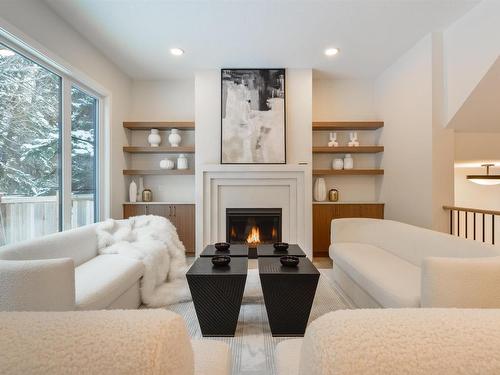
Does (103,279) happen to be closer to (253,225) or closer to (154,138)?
(253,225)

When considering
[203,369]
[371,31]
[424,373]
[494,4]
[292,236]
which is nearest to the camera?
[424,373]

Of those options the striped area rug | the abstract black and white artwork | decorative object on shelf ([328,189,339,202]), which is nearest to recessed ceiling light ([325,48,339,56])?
the abstract black and white artwork

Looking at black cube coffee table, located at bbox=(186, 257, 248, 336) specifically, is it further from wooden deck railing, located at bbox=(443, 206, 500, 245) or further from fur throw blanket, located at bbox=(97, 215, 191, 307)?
wooden deck railing, located at bbox=(443, 206, 500, 245)

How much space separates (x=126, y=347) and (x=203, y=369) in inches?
21.9

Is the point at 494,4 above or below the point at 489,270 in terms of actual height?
above

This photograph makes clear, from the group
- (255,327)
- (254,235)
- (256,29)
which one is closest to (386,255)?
(255,327)

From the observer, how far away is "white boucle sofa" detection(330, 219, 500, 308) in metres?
1.87

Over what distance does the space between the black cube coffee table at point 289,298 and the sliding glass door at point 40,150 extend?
2210 millimetres

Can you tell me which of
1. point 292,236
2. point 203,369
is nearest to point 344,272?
point 292,236

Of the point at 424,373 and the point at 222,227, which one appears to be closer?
the point at 424,373

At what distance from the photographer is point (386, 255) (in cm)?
272

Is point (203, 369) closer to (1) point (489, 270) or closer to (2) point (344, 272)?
(1) point (489, 270)

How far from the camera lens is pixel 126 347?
0.43 meters

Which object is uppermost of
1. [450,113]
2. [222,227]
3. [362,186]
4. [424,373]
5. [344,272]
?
[450,113]
